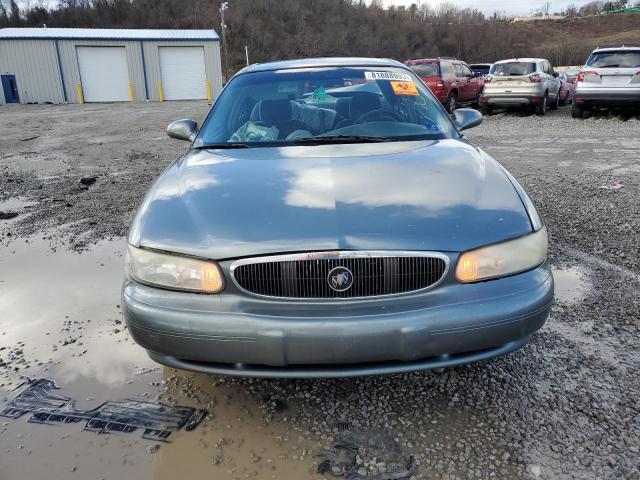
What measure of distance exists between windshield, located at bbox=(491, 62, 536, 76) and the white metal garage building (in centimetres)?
2067

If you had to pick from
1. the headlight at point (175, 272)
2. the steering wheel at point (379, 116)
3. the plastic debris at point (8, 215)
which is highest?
the steering wheel at point (379, 116)

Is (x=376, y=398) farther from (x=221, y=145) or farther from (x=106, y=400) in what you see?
(x=221, y=145)

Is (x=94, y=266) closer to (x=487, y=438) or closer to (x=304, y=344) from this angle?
(x=304, y=344)

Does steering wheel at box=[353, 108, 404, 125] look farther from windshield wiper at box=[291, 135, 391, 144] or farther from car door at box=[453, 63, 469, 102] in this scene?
car door at box=[453, 63, 469, 102]

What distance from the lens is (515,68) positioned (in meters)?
13.5

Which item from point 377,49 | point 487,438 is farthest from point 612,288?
point 377,49

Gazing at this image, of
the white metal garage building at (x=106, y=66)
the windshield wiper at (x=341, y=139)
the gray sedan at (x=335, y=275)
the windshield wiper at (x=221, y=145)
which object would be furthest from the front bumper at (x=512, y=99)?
the white metal garage building at (x=106, y=66)

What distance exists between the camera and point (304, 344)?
181 cm

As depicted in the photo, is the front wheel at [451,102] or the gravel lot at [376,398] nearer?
the gravel lot at [376,398]

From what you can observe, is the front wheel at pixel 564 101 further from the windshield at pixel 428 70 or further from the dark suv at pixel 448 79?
the windshield at pixel 428 70

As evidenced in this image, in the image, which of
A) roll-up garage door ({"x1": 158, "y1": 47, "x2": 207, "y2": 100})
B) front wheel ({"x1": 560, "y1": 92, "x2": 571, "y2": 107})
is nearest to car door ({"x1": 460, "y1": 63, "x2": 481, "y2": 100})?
front wheel ({"x1": 560, "y1": 92, "x2": 571, "y2": 107})

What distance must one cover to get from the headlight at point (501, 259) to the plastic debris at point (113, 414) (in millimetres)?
1281

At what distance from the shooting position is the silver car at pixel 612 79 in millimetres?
11156

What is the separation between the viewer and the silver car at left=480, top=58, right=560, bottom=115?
13.2 meters
